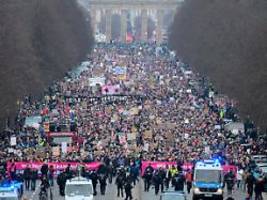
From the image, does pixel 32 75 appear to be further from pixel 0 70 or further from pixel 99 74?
pixel 99 74

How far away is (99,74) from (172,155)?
182 feet

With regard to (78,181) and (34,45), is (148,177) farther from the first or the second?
(34,45)

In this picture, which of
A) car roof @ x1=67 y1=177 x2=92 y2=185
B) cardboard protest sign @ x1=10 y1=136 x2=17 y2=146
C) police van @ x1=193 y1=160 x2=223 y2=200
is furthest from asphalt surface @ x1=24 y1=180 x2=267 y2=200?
cardboard protest sign @ x1=10 y1=136 x2=17 y2=146

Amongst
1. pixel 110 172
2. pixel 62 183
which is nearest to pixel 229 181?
pixel 110 172

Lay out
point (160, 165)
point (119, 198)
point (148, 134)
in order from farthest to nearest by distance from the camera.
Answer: point (148, 134) < point (160, 165) < point (119, 198)

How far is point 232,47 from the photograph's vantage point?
90.2m

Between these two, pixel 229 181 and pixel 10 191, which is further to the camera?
pixel 229 181

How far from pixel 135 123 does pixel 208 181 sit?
21.5 meters

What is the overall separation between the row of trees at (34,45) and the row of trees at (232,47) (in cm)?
979

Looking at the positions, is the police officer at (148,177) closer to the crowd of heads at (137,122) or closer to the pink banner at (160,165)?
the pink banner at (160,165)

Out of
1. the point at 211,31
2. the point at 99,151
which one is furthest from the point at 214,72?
the point at 99,151

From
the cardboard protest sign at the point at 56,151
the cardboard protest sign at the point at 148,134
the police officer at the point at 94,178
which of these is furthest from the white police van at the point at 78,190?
the cardboard protest sign at the point at 148,134

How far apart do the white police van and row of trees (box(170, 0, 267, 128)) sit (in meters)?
15.0

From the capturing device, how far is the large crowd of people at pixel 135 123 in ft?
197
